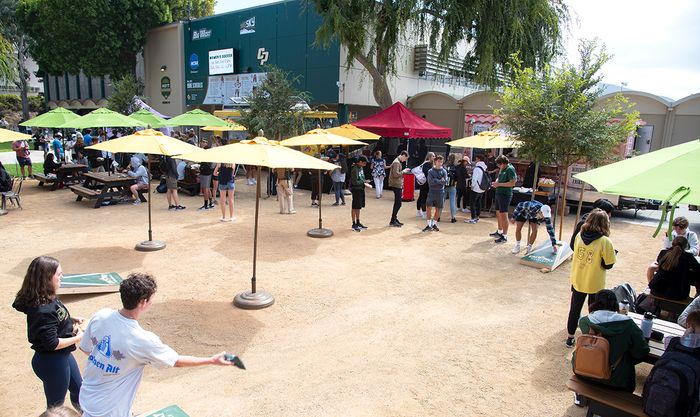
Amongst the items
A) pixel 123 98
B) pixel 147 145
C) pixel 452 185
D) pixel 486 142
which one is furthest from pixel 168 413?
pixel 123 98

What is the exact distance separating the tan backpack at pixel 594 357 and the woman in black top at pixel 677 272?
2198 millimetres

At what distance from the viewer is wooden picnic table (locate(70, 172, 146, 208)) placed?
42.7 ft

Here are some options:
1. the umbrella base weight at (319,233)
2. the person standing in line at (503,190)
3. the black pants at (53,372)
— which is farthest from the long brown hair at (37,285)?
the person standing in line at (503,190)

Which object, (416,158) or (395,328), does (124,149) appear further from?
(416,158)

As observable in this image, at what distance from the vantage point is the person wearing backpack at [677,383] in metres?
3.35

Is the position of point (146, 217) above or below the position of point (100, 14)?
below

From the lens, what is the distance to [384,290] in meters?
7.38

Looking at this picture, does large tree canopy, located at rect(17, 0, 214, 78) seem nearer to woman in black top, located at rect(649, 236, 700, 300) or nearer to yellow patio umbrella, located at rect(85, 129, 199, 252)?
yellow patio umbrella, located at rect(85, 129, 199, 252)

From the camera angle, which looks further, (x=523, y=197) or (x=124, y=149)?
(x=523, y=197)

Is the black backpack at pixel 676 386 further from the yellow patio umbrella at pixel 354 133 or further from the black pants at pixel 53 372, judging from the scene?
the yellow patio umbrella at pixel 354 133

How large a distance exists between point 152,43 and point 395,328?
3248 centimetres

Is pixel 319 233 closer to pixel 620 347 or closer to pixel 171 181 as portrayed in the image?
pixel 171 181

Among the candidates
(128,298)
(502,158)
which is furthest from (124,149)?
(502,158)

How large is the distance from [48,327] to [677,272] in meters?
6.48
